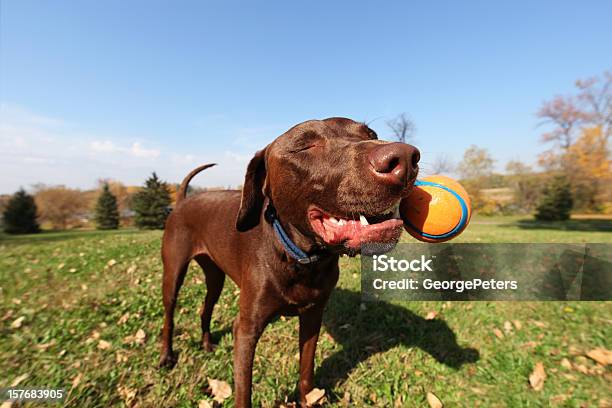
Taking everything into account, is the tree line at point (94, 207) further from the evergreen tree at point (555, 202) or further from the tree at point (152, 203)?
the evergreen tree at point (555, 202)

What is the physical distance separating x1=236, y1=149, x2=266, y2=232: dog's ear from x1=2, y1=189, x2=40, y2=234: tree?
44.5 m

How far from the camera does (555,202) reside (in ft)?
96.5

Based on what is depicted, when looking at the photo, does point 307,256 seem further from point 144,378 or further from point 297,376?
point 144,378

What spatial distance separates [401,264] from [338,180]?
4878 mm

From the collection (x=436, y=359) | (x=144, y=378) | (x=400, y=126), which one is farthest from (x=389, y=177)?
(x=400, y=126)

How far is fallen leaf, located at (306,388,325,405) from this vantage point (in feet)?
8.43

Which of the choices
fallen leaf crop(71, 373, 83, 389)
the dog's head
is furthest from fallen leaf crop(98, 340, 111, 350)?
the dog's head

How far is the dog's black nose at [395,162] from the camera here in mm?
1431

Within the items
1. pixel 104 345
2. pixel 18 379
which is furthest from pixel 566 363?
pixel 18 379

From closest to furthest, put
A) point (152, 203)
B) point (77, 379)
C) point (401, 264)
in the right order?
point (77, 379) → point (401, 264) → point (152, 203)

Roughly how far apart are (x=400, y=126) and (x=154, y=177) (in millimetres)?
29072

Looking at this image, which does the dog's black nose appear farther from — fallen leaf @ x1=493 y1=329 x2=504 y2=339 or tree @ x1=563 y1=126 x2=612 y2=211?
tree @ x1=563 y1=126 x2=612 y2=211

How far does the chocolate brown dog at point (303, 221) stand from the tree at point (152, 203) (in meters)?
28.5
